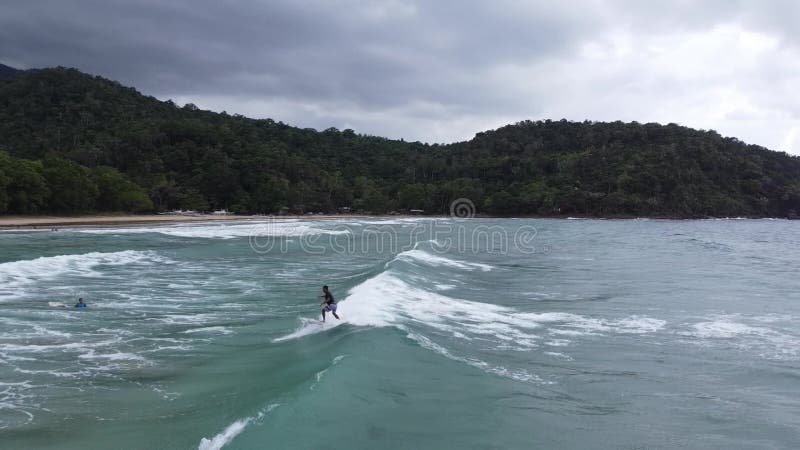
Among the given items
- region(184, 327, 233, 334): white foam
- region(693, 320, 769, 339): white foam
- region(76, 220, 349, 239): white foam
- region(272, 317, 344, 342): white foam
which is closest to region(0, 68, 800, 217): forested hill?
region(76, 220, 349, 239): white foam

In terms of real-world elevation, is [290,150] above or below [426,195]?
above

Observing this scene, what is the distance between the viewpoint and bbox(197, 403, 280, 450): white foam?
6.20 m

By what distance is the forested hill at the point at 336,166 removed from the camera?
85.4m

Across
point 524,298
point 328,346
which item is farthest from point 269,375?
point 524,298

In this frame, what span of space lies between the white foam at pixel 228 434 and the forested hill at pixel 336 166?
179ft

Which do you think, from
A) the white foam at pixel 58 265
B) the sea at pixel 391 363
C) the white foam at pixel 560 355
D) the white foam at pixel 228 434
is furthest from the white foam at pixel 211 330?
the white foam at pixel 58 265

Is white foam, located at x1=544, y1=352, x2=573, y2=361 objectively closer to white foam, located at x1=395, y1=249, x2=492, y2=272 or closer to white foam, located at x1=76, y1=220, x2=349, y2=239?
white foam, located at x1=395, y1=249, x2=492, y2=272

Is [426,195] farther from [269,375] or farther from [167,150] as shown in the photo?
[269,375]

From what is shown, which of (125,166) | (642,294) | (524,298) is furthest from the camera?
(125,166)

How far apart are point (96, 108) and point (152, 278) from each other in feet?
354

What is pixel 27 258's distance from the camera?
2298 cm

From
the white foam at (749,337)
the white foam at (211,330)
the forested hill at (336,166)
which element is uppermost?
the forested hill at (336,166)

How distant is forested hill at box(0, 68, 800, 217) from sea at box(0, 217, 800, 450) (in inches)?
1824

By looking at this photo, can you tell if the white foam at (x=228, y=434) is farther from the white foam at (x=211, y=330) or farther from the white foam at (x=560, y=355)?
the white foam at (x=560, y=355)
